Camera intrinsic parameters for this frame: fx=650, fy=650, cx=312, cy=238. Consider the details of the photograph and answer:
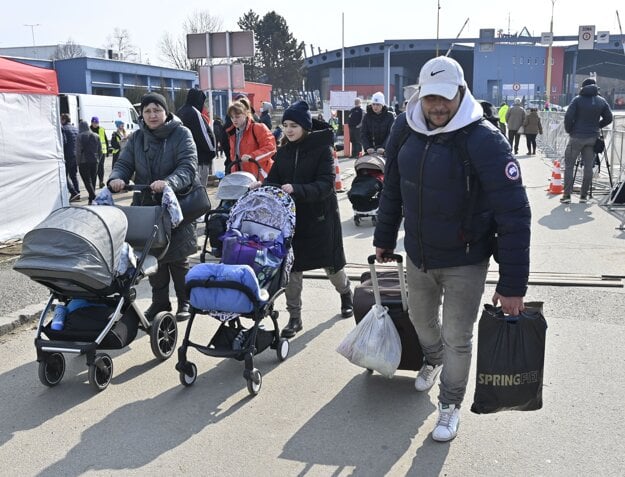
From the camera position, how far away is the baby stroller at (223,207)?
615cm

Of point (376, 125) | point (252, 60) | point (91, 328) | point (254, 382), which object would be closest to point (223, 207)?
point (91, 328)

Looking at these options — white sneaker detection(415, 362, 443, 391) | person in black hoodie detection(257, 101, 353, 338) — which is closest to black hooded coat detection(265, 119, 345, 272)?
person in black hoodie detection(257, 101, 353, 338)

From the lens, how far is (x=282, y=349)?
504 cm

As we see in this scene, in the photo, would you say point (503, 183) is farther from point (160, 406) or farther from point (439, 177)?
point (160, 406)

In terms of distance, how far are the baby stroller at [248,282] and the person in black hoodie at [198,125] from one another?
448 cm

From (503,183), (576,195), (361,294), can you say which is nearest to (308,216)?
(361,294)

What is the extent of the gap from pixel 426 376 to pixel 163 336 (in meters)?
2.10

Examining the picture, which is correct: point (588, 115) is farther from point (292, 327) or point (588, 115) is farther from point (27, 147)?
point (27, 147)

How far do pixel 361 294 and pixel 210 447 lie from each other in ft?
4.95

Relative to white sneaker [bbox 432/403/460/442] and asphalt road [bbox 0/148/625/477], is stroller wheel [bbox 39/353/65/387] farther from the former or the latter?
white sneaker [bbox 432/403/460/442]

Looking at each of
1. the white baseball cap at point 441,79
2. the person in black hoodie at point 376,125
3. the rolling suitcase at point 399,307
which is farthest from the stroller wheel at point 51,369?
the person in black hoodie at point 376,125

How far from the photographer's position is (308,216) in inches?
214

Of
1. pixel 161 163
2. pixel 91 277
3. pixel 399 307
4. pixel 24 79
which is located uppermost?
pixel 24 79

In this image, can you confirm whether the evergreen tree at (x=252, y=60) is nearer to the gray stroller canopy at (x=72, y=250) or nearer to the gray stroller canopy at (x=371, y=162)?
the gray stroller canopy at (x=371, y=162)
